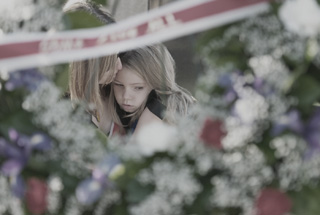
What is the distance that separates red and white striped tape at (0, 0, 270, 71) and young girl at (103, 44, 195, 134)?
1310 millimetres

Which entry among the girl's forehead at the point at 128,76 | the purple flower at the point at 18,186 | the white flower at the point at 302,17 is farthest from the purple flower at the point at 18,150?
the girl's forehead at the point at 128,76

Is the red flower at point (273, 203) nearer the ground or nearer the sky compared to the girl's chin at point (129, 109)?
nearer the sky

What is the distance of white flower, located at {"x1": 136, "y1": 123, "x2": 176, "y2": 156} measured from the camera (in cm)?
142

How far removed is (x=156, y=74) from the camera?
9.83 ft

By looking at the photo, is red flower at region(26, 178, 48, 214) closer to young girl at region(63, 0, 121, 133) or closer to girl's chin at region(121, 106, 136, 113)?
young girl at region(63, 0, 121, 133)

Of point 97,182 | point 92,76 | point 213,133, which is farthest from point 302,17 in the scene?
point 92,76

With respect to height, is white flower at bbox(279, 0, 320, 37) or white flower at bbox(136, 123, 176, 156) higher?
white flower at bbox(279, 0, 320, 37)

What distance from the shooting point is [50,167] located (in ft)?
4.89

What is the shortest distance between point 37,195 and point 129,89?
5.14ft

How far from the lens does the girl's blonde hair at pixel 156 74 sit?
2959mm

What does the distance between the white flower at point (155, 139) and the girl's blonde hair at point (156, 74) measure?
4.58 feet

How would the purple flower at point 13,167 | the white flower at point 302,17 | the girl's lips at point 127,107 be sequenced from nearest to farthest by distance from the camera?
1. the white flower at point 302,17
2. the purple flower at point 13,167
3. the girl's lips at point 127,107

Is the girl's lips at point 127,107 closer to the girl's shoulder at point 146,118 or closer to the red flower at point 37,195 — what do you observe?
the girl's shoulder at point 146,118

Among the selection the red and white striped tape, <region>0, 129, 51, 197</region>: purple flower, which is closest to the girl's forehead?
the red and white striped tape
